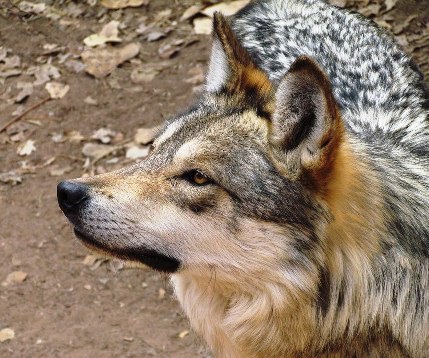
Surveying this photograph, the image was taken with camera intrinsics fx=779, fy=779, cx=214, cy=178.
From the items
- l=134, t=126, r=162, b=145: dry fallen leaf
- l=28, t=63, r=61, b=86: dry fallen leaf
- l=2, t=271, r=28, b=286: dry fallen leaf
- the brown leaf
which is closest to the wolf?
the brown leaf

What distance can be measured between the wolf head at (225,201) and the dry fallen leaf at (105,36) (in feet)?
19.3

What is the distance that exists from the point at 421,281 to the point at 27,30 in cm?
744

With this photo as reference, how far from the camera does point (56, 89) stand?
9.37 m

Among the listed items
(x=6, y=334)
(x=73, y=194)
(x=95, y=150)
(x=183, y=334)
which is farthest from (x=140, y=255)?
(x=95, y=150)

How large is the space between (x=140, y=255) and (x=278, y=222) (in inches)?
30.4

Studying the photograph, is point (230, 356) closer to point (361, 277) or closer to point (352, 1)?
point (361, 277)

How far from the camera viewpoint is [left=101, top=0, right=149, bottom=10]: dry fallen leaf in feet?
33.7

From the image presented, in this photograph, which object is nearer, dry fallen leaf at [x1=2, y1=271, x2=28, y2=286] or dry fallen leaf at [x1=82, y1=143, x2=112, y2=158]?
dry fallen leaf at [x1=2, y1=271, x2=28, y2=286]

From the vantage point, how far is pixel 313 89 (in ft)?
12.5

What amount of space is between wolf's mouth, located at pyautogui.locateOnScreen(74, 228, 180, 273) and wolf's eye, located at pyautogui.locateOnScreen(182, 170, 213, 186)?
434 millimetres

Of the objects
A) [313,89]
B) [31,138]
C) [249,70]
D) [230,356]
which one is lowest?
[31,138]

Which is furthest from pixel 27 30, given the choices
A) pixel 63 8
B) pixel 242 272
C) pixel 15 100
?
pixel 242 272

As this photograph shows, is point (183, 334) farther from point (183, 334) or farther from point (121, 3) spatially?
point (121, 3)

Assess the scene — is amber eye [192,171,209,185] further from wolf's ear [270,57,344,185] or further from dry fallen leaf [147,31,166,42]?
dry fallen leaf [147,31,166,42]
